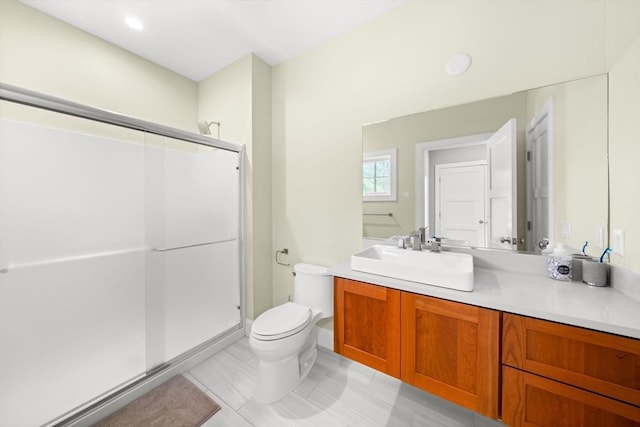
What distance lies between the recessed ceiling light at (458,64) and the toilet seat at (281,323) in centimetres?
190

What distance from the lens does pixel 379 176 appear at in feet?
5.87

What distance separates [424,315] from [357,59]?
1878mm

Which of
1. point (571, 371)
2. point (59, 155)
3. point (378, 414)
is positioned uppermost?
point (59, 155)

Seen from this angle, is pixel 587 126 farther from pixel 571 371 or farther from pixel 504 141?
pixel 571 371

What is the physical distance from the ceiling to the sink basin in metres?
1.76

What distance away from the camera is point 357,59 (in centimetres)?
184

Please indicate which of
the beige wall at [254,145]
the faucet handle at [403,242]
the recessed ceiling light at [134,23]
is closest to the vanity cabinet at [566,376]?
the faucet handle at [403,242]

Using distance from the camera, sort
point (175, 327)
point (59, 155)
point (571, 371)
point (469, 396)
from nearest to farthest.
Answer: point (571, 371) → point (469, 396) → point (59, 155) → point (175, 327)

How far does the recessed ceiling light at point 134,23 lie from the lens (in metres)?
1.78

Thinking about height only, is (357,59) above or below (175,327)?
above

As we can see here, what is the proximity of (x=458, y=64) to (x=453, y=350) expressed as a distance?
1.64 meters

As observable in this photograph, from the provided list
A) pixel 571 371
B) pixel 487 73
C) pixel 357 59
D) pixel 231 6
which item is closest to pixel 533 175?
pixel 487 73

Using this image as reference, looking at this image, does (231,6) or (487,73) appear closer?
(487,73)

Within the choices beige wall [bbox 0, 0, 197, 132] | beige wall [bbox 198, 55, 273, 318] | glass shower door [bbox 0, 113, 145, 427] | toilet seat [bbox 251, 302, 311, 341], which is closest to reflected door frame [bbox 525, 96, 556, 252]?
toilet seat [bbox 251, 302, 311, 341]
